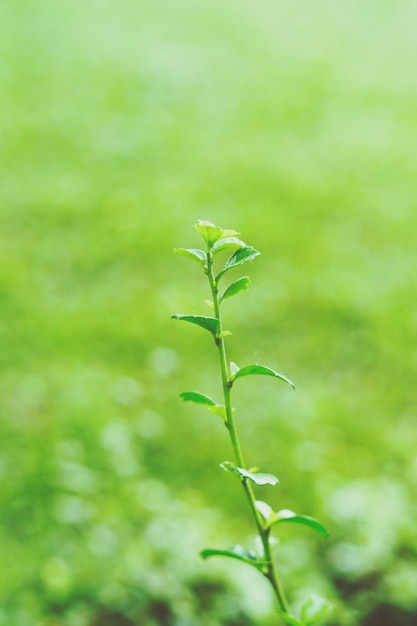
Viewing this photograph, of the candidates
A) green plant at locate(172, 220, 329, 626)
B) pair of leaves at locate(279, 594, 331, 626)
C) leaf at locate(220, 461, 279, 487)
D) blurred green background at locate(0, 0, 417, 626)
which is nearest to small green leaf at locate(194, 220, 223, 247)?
green plant at locate(172, 220, 329, 626)

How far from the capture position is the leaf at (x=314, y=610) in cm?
83

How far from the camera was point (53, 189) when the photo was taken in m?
5.41

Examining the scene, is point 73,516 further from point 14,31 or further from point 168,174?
point 14,31

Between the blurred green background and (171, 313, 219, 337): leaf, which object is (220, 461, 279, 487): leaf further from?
the blurred green background

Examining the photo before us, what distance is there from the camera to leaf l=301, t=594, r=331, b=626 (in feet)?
2.72

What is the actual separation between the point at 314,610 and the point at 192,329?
3.28 m

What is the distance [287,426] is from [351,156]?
3175 millimetres

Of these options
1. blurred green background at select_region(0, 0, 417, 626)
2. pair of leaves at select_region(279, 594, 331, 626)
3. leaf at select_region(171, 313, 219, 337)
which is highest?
blurred green background at select_region(0, 0, 417, 626)

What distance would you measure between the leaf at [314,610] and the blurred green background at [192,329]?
1.55 ft

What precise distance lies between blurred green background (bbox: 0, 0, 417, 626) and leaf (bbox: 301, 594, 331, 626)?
18.6 inches

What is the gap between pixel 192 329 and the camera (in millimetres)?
4109

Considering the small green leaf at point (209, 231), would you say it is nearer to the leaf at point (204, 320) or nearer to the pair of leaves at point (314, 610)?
the leaf at point (204, 320)

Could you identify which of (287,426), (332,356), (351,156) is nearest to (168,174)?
(351,156)

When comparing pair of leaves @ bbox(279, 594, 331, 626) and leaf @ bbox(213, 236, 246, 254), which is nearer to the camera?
leaf @ bbox(213, 236, 246, 254)
